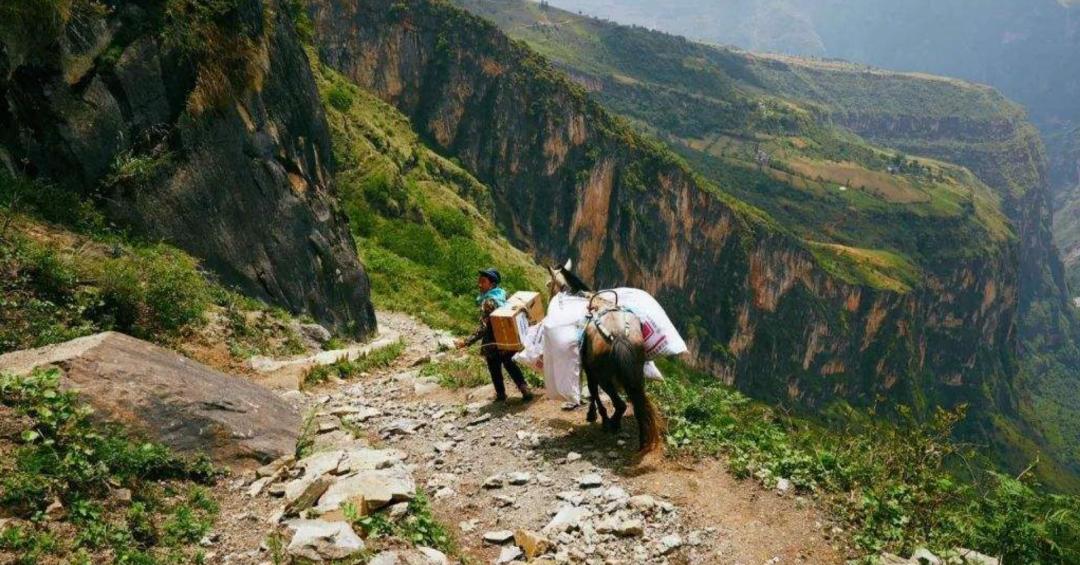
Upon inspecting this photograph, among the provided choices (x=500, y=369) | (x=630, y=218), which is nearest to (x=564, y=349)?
(x=500, y=369)

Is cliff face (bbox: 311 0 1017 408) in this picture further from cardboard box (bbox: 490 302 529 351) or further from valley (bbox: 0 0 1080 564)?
cardboard box (bbox: 490 302 529 351)

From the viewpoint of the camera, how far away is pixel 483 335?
1007 centimetres

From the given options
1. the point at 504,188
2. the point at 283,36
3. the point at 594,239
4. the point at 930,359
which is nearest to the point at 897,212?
the point at 930,359

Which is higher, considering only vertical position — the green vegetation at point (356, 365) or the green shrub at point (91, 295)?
the green shrub at point (91, 295)

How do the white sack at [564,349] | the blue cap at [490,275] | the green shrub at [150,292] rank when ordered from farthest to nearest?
the blue cap at [490,275] < the green shrub at [150,292] < the white sack at [564,349]

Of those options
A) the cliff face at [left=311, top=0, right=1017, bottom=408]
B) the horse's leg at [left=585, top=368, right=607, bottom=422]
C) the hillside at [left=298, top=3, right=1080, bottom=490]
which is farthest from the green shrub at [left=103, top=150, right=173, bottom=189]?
the hillside at [left=298, top=3, right=1080, bottom=490]

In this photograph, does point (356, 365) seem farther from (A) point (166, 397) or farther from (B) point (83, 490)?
(B) point (83, 490)

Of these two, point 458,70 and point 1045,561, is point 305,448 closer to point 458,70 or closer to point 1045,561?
point 1045,561

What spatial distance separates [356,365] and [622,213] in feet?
266

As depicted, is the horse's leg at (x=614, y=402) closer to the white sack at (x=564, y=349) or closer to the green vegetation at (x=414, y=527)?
the white sack at (x=564, y=349)

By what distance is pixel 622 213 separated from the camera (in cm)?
9238

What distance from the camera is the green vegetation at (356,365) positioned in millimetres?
12133

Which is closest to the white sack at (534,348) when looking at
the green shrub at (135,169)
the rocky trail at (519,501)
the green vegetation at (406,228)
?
the rocky trail at (519,501)

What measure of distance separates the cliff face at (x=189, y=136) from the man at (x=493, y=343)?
6968 mm
